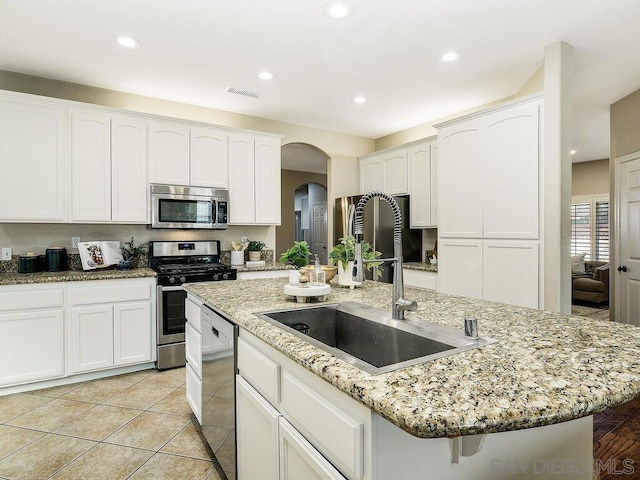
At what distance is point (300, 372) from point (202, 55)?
9.15ft

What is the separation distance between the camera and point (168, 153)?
11.9 ft

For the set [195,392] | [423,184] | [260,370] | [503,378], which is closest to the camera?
[503,378]

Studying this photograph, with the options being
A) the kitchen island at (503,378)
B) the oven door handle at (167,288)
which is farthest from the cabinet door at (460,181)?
the oven door handle at (167,288)

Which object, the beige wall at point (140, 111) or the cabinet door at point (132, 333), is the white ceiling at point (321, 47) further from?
the cabinet door at point (132, 333)

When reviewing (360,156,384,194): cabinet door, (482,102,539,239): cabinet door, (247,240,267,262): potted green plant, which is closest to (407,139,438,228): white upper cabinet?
(360,156,384,194): cabinet door

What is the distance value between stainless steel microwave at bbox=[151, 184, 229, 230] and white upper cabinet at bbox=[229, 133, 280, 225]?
18 centimetres

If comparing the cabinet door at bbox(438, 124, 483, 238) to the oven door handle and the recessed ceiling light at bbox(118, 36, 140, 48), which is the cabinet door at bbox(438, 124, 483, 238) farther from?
the recessed ceiling light at bbox(118, 36, 140, 48)

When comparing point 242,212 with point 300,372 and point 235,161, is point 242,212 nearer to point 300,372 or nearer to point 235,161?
point 235,161

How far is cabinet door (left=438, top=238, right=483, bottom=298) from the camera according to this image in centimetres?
332

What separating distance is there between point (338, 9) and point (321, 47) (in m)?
0.51

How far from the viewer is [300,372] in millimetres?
1093

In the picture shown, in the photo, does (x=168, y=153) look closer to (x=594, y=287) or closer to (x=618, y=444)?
(x=618, y=444)

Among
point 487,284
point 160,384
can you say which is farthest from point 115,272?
point 487,284

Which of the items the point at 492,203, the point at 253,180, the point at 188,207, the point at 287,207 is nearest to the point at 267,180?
the point at 253,180
